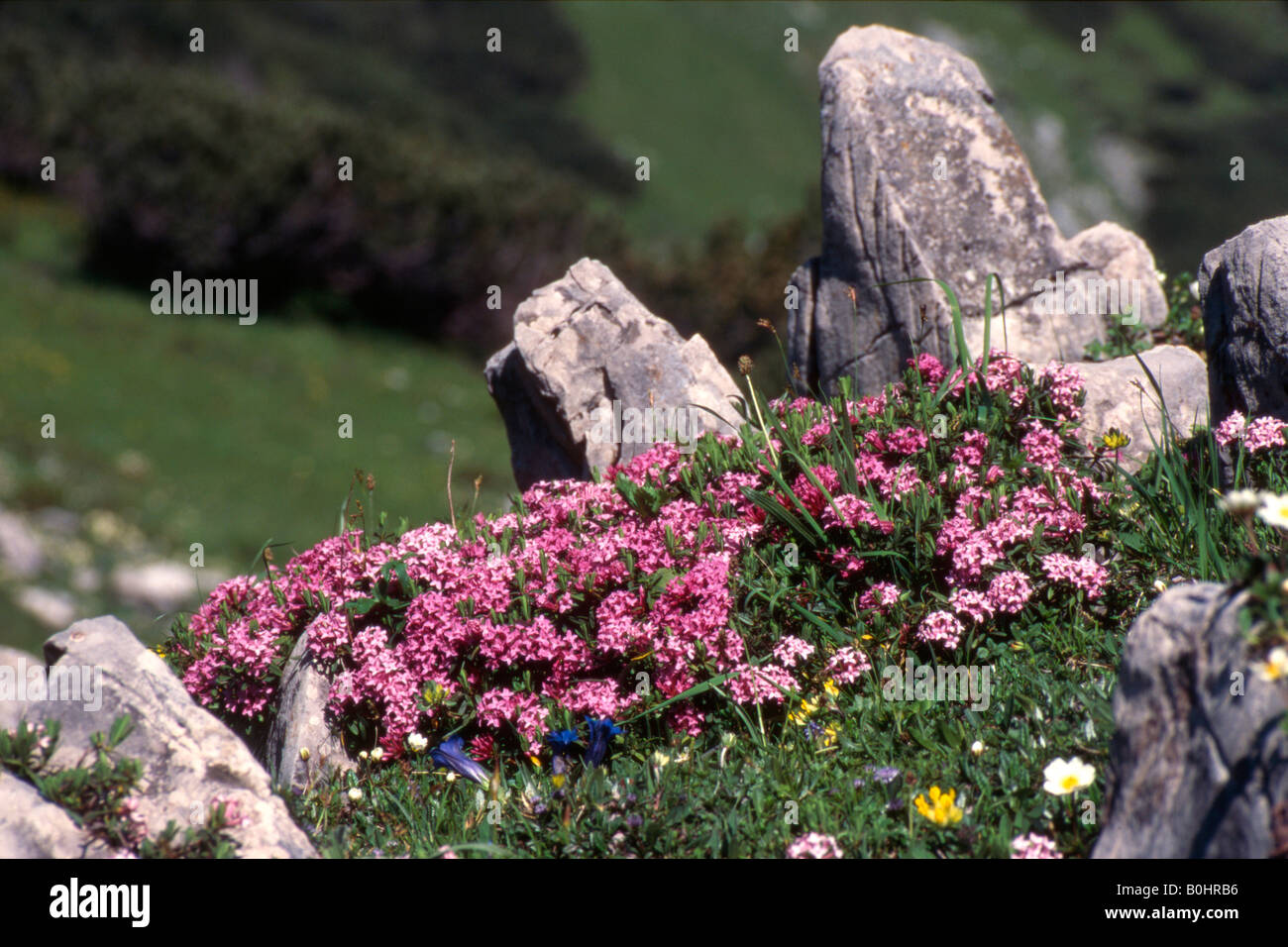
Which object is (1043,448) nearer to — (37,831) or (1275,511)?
(1275,511)

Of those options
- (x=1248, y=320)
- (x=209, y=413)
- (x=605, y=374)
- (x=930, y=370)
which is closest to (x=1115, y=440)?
(x=1248, y=320)

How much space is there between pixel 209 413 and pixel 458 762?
16898mm

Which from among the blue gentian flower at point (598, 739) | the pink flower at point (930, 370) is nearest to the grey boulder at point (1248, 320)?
the pink flower at point (930, 370)

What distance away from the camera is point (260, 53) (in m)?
63.1

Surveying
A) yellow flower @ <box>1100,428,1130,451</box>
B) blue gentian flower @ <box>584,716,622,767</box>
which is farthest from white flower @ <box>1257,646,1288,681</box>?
yellow flower @ <box>1100,428,1130,451</box>

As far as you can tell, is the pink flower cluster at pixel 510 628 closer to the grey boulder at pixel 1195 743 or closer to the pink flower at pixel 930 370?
the pink flower at pixel 930 370

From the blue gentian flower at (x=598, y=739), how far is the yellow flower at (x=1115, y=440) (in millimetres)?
3124

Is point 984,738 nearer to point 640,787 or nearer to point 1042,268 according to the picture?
point 640,787

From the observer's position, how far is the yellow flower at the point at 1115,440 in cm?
526

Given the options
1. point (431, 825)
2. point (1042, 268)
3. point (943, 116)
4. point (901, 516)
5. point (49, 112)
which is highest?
point (49, 112)

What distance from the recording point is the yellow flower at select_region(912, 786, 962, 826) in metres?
3.25

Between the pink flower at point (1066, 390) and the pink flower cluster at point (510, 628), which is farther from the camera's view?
the pink flower at point (1066, 390)
